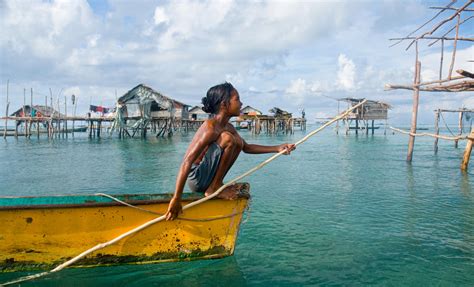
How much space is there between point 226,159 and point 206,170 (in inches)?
10.7

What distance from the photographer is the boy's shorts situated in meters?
4.33

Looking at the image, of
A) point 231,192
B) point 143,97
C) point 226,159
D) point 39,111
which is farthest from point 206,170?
point 39,111

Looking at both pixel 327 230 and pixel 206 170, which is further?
pixel 327 230

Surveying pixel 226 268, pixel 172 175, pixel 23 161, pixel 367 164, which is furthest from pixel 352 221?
pixel 23 161

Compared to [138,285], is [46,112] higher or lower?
higher

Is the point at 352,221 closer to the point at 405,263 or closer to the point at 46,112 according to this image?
the point at 405,263

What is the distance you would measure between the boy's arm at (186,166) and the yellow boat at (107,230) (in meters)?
0.17

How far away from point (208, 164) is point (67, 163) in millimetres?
16182

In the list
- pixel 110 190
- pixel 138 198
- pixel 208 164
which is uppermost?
pixel 208 164

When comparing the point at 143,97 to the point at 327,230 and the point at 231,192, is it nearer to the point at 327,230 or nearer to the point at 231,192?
the point at 327,230

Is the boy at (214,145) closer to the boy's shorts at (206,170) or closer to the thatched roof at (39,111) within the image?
the boy's shorts at (206,170)

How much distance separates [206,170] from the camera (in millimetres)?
4430

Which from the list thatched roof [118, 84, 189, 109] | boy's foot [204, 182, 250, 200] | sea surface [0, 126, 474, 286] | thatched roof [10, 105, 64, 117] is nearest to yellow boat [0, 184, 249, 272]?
boy's foot [204, 182, 250, 200]

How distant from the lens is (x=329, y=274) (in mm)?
5055
